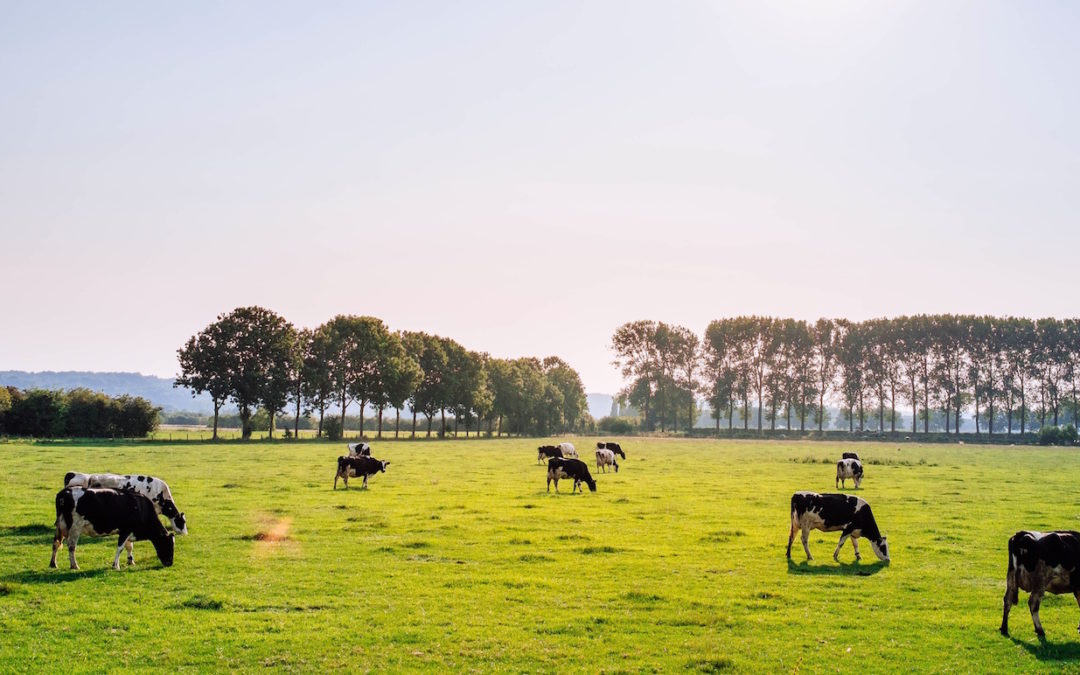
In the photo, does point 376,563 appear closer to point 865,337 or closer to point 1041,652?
point 1041,652

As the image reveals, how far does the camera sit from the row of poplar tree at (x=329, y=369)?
322 ft

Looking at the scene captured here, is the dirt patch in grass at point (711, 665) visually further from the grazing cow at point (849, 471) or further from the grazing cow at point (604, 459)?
the grazing cow at point (604, 459)

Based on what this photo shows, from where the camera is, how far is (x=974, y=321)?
14412 centimetres

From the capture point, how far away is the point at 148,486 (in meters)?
25.7

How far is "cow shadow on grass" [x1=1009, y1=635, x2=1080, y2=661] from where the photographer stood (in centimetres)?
1360

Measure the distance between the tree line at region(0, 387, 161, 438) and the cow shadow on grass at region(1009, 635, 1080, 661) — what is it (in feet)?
339

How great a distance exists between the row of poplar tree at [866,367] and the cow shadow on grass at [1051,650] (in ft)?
443

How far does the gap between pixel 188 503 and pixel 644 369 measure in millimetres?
137738

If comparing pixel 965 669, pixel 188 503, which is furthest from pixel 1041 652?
pixel 188 503

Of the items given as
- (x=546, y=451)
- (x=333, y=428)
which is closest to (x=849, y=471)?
(x=546, y=451)

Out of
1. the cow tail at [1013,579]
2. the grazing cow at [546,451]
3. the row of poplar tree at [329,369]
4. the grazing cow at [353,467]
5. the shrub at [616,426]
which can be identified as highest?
the row of poplar tree at [329,369]

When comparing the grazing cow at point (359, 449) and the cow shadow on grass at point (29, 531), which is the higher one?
the grazing cow at point (359, 449)

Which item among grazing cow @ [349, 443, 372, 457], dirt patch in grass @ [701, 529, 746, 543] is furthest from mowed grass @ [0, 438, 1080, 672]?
grazing cow @ [349, 443, 372, 457]

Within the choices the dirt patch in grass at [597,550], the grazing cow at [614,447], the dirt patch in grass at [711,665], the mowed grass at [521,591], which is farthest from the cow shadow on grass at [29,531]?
the grazing cow at [614,447]
